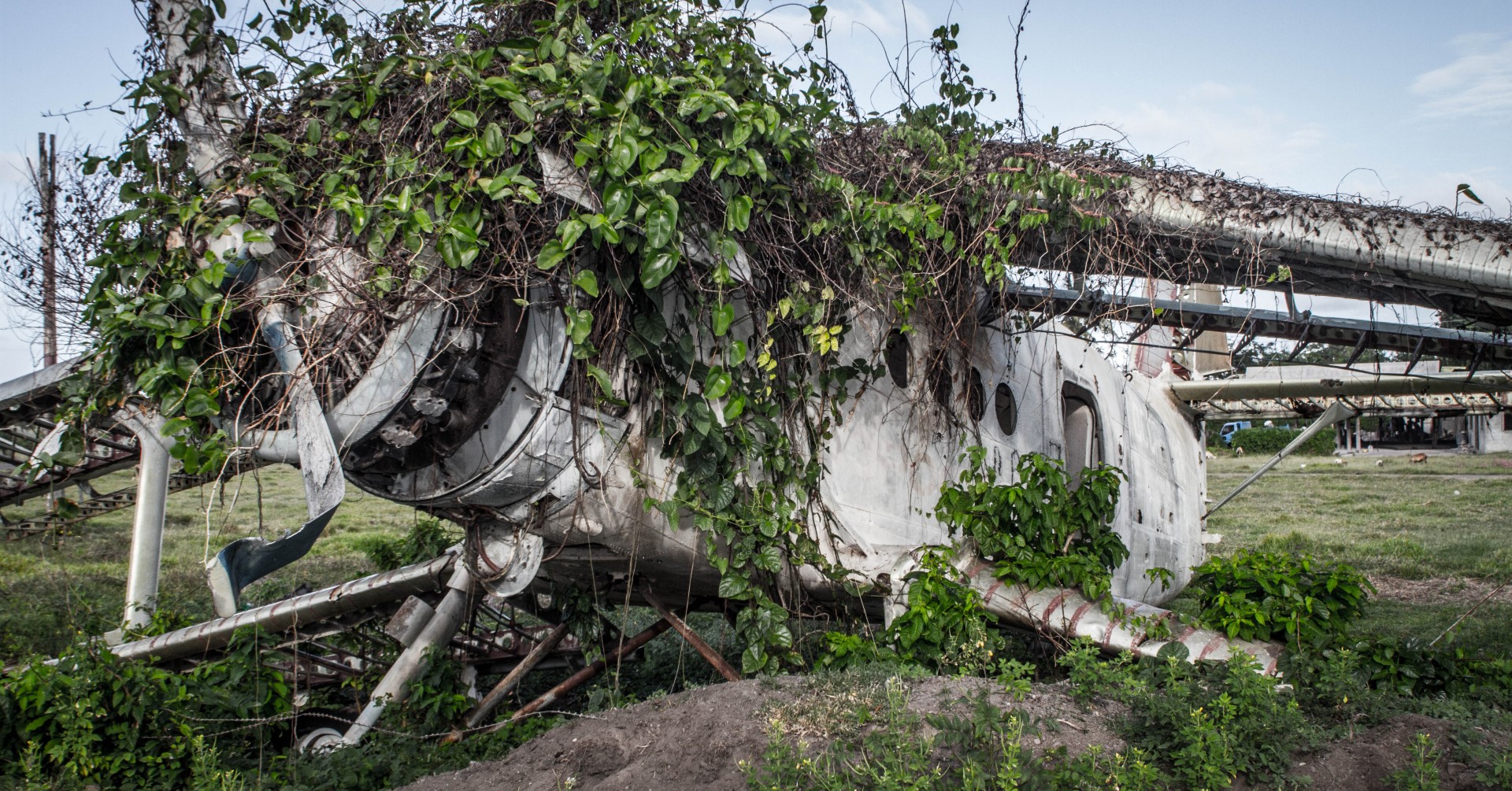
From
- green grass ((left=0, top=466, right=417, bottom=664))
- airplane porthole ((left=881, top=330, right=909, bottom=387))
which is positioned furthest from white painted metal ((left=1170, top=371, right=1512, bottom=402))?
green grass ((left=0, top=466, right=417, bottom=664))

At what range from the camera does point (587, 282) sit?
4207 mm

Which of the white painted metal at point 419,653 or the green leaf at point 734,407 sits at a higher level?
the green leaf at point 734,407

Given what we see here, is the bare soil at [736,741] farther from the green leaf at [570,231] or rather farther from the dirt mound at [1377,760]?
the green leaf at [570,231]

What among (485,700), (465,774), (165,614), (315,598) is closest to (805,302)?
(465,774)

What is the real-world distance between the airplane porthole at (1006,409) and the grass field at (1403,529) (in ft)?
14.9

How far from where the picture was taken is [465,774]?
4355mm

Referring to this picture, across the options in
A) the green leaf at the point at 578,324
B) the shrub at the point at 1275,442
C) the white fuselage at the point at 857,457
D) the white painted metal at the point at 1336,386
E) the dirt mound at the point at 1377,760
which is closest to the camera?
the dirt mound at the point at 1377,760

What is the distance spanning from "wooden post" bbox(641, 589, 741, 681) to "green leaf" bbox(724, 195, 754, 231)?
104 inches

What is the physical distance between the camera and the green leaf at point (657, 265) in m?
4.24

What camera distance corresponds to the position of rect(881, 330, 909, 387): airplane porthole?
6605 millimetres

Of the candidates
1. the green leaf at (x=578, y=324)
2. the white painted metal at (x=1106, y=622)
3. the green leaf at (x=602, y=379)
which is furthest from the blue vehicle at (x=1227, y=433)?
the green leaf at (x=578, y=324)

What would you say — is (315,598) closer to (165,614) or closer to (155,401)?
(165,614)

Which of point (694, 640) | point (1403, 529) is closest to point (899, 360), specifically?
point (694, 640)

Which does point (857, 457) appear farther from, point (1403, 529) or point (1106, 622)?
point (1403, 529)
